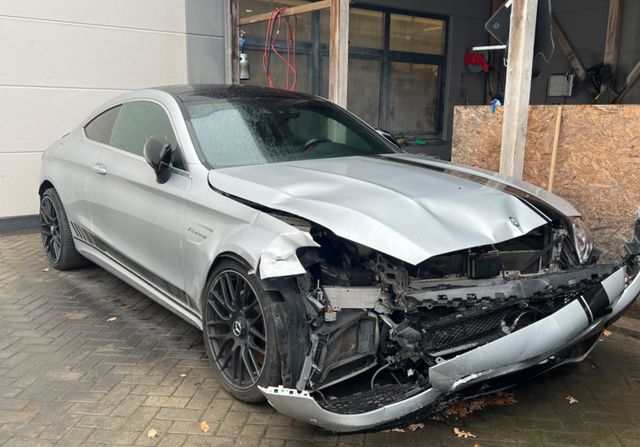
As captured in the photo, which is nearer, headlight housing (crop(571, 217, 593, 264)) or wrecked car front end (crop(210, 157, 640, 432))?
wrecked car front end (crop(210, 157, 640, 432))

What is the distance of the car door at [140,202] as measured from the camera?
3516 mm

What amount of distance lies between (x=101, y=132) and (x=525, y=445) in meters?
4.00

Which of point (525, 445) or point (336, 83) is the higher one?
point (336, 83)

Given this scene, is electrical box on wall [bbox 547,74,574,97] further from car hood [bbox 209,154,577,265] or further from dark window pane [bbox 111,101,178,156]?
dark window pane [bbox 111,101,178,156]

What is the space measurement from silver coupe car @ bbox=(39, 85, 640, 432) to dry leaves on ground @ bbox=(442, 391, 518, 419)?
371 millimetres

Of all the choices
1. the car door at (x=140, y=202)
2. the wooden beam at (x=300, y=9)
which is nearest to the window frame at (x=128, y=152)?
the car door at (x=140, y=202)

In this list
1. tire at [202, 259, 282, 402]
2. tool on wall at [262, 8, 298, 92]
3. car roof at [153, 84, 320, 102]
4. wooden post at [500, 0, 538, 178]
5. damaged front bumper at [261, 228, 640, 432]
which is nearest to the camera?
damaged front bumper at [261, 228, 640, 432]

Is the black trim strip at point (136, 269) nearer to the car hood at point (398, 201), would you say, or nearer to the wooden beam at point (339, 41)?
the car hood at point (398, 201)

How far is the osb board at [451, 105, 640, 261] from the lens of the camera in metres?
4.29

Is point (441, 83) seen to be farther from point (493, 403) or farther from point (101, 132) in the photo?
point (493, 403)

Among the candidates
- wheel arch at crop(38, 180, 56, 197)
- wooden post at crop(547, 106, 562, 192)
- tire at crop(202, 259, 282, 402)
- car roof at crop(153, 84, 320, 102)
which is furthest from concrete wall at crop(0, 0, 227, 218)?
wooden post at crop(547, 106, 562, 192)

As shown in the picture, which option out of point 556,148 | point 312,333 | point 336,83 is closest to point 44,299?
point 312,333

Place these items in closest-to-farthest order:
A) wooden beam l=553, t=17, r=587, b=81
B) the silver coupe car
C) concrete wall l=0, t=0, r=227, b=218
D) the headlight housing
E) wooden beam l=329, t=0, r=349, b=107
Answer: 1. the silver coupe car
2. the headlight housing
3. wooden beam l=329, t=0, r=349, b=107
4. concrete wall l=0, t=0, r=227, b=218
5. wooden beam l=553, t=17, r=587, b=81

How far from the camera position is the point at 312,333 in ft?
8.82
